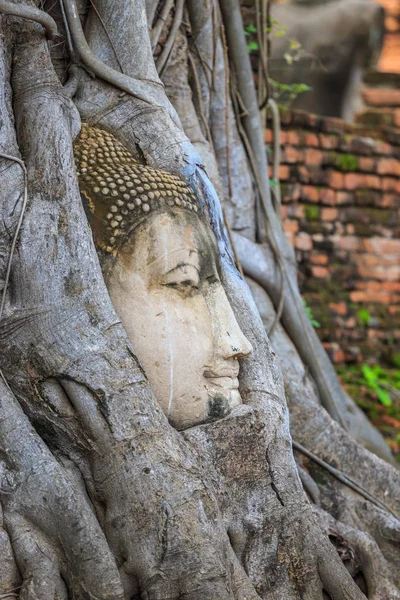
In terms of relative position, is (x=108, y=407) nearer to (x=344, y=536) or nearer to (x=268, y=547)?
(x=268, y=547)

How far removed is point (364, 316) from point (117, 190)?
4.45 metres

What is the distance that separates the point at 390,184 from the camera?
22.9ft

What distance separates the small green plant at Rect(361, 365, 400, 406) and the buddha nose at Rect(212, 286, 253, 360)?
354 centimetres

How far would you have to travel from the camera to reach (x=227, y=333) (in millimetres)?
2709

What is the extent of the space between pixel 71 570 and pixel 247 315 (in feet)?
3.25

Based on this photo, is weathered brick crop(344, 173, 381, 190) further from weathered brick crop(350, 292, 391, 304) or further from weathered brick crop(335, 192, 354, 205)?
weathered brick crop(350, 292, 391, 304)

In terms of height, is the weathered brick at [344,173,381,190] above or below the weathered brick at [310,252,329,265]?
above

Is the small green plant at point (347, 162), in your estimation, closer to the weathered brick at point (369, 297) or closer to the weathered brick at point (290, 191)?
the weathered brick at point (290, 191)

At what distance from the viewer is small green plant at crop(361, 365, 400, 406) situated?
6.17 metres

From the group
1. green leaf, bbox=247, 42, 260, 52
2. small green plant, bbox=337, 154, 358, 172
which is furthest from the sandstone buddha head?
small green plant, bbox=337, 154, 358, 172

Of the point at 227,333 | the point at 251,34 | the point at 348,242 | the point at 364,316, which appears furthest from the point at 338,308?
the point at 227,333

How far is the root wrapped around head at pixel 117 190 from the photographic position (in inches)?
104

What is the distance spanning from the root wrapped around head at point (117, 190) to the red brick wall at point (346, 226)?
3.76 metres

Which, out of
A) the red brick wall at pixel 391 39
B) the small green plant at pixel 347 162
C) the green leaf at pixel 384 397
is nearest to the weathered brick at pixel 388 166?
the small green plant at pixel 347 162
